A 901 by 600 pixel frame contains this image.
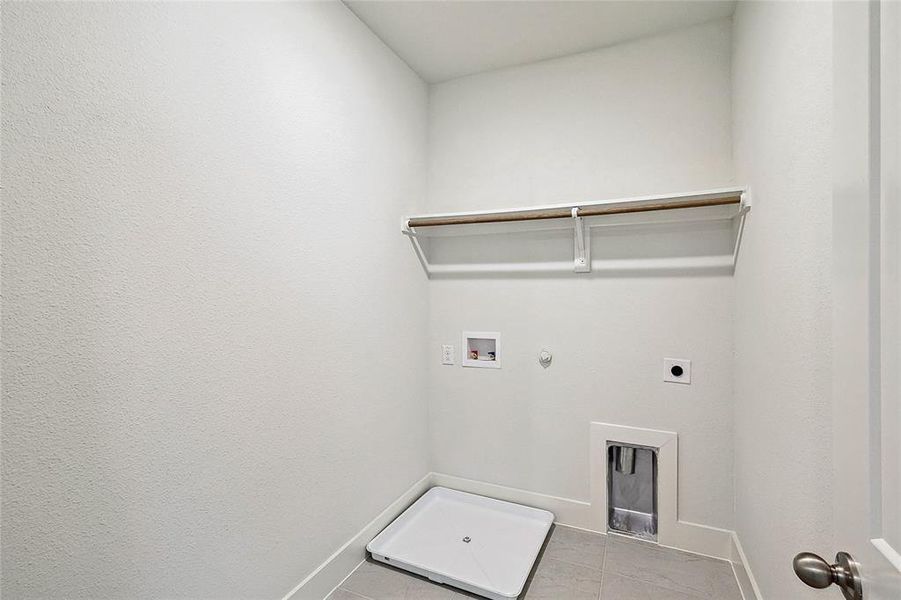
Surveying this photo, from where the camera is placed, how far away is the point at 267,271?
1343 millimetres

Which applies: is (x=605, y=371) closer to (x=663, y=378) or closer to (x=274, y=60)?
(x=663, y=378)

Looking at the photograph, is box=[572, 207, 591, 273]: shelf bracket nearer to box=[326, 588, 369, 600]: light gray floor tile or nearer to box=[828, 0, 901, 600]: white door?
box=[828, 0, 901, 600]: white door

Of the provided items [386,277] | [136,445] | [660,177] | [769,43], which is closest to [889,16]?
[769,43]

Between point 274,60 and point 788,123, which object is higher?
point 274,60

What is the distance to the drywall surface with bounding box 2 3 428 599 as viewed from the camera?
2.69ft

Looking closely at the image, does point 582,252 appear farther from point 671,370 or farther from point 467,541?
point 467,541

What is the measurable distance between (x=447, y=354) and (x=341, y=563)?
3.61 feet

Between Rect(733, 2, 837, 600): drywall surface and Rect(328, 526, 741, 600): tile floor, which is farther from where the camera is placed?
Rect(328, 526, 741, 600): tile floor

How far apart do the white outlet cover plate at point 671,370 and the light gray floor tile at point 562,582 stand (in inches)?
34.9

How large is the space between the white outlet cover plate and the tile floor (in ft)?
2.54

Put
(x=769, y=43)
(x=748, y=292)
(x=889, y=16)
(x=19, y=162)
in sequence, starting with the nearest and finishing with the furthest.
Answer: (x=889, y=16)
(x=19, y=162)
(x=769, y=43)
(x=748, y=292)

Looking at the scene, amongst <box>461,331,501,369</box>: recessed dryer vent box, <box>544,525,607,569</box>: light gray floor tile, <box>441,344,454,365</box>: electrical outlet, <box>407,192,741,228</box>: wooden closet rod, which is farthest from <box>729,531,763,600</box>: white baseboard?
<box>441,344,454,365</box>: electrical outlet

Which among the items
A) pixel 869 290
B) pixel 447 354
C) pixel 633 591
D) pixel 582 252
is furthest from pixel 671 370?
pixel 869 290

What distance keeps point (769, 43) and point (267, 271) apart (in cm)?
173
